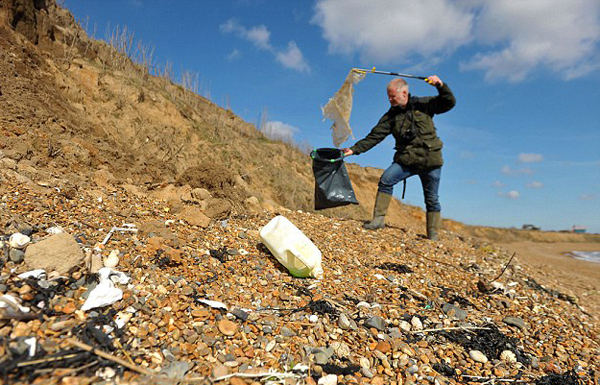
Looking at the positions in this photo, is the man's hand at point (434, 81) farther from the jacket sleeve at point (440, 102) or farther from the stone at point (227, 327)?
the stone at point (227, 327)

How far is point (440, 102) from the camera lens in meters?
4.32

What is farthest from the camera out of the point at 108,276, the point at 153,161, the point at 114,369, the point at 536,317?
the point at 153,161

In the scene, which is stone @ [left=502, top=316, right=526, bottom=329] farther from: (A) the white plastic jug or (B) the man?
(B) the man

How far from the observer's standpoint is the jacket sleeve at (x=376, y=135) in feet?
15.2

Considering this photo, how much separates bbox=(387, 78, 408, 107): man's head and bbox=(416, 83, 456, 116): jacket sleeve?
211 millimetres

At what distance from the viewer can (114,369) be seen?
1.40 meters

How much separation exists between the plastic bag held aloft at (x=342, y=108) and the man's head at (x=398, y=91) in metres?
0.43

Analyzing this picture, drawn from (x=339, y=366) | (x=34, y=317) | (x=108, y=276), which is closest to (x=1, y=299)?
(x=34, y=317)

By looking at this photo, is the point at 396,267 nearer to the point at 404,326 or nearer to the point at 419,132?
the point at 404,326

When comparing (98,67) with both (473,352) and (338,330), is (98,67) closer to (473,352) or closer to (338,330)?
(338,330)

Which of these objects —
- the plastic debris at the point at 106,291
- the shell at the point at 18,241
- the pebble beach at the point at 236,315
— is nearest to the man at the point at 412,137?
the pebble beach at the point at 236,315

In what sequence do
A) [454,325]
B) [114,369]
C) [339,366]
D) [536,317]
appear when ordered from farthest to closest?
[536,317] < [454,325] < [339,366] < [114,369]

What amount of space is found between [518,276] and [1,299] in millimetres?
4908

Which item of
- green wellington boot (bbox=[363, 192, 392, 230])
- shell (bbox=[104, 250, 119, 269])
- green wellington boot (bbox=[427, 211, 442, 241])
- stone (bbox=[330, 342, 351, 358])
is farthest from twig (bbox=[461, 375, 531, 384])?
green wellington boot (bbox=[427, 211, 442, 241])
